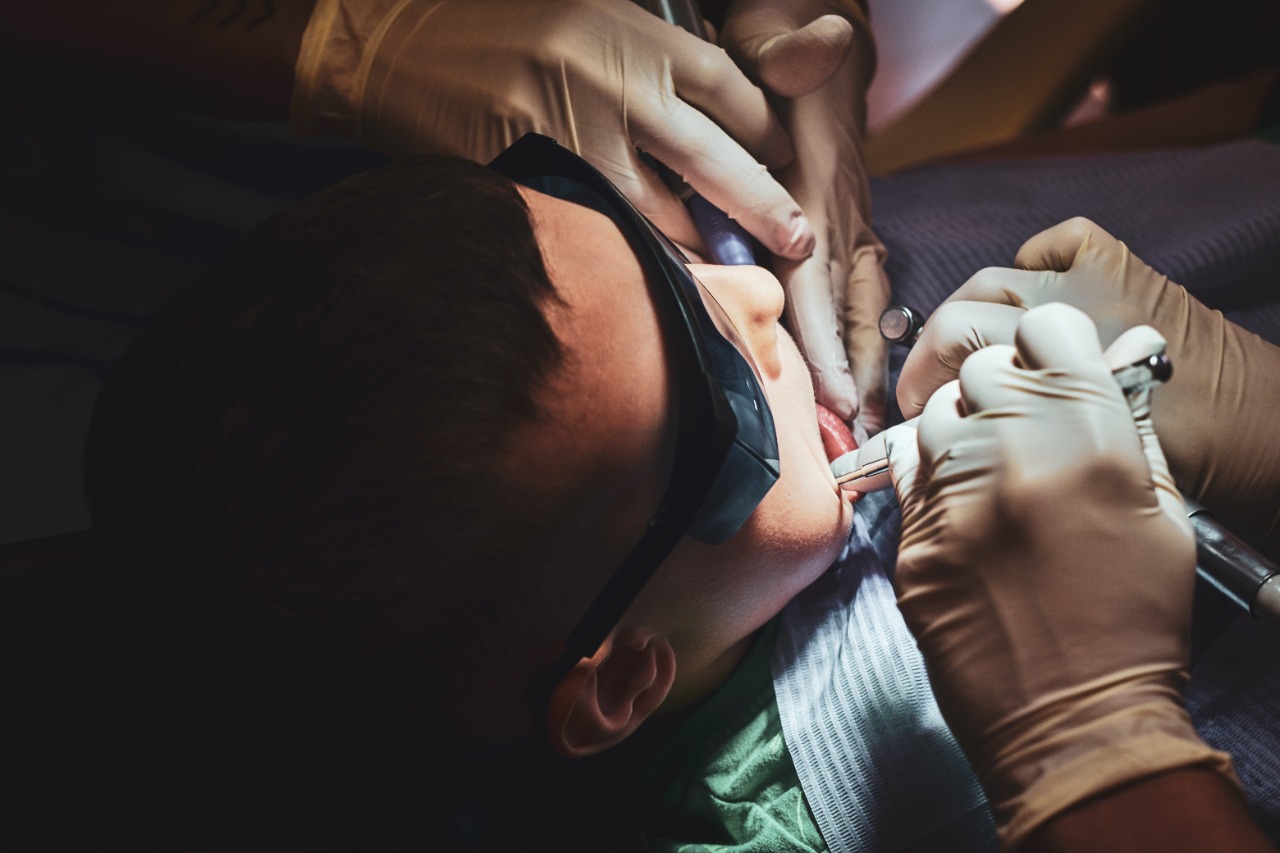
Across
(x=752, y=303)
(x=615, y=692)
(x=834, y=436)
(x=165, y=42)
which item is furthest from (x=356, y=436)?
(x=165, y=42)

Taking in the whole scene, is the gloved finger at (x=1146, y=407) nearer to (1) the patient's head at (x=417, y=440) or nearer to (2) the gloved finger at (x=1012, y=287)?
(2) the gloved finger at (x=1012, y=287)

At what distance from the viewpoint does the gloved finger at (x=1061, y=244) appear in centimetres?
111

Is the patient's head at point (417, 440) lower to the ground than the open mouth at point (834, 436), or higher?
higher

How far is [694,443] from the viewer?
0.88 m

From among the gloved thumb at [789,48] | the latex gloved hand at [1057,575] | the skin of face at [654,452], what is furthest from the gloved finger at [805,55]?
the latex gloved hand at [1057,575]

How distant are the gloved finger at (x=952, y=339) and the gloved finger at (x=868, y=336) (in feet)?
0.41

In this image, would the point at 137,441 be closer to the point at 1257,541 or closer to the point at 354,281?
the point at 354,281

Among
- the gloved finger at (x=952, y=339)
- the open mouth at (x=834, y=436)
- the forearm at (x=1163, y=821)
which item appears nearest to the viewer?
the forearm at (x=1163, y=821)

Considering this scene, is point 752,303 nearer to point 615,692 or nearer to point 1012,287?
point 1012,287

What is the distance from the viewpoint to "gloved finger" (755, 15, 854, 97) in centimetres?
120

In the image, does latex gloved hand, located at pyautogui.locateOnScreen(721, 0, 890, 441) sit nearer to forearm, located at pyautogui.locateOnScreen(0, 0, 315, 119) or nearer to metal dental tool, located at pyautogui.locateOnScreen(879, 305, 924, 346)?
metal dental tool, located at pyautogui.locateOnScreen(879, 305, 924, 346)

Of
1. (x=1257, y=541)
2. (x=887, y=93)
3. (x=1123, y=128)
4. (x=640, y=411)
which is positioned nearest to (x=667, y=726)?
(x=640, y=411)

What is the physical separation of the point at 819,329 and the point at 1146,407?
0.48 metres

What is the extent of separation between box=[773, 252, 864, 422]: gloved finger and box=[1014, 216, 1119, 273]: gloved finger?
27 cm
